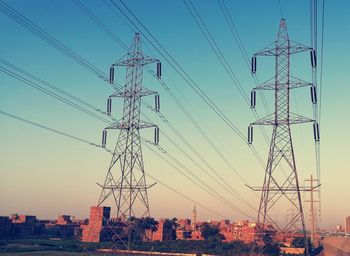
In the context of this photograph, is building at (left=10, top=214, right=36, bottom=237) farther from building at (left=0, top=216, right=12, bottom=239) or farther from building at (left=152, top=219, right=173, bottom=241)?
building at (left=152, top=219, right=173, bottom=241)

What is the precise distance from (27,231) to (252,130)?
142 metres

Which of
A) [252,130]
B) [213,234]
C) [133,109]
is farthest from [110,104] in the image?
[213,234]

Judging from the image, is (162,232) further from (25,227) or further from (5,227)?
(25,227)

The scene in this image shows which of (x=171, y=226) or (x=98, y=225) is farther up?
(x=98, y=225)

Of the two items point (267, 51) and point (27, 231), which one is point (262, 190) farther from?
point (27, 231)

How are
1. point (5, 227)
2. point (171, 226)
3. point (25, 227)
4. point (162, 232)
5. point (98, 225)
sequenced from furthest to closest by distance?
point (25, 227)
point (171, 226)
point (5, 227)
point (162, 232)
point (98, 225)

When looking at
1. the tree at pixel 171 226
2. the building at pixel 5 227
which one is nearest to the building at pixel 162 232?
the tree at pixel 171 226

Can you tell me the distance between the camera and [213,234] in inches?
5527

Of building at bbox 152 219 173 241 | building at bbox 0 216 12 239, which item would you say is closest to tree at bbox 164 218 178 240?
building at bbox 152 219 173 241

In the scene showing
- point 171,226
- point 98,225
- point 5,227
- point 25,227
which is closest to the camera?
point 98,225

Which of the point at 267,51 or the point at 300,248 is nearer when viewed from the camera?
the point at 267,51

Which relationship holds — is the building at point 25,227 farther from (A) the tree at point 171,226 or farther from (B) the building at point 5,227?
(A) the tree at point 171,226

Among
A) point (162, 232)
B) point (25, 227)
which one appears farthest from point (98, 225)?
point (25, 227)

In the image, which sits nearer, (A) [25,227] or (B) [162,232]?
(B) [162,232]
